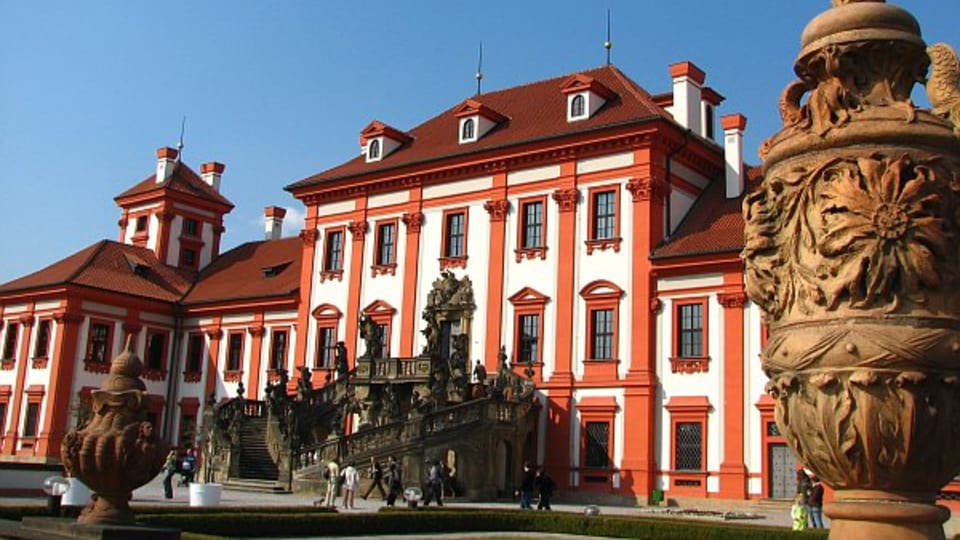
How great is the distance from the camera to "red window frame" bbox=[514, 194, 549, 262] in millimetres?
34906

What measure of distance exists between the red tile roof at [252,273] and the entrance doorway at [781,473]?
2263 cm

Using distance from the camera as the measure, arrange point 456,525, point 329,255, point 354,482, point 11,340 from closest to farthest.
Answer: point 456,525, point 354,482, point 329,255, point 11,340

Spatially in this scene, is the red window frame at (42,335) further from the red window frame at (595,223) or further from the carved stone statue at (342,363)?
the red window frame at (595,223)

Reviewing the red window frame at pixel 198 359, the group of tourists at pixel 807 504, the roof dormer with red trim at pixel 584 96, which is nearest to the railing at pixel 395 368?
the roof dormer with red trim at pixel 584 96

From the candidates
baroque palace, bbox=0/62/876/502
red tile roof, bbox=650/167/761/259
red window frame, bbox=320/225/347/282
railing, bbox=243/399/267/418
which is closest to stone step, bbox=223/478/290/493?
railing, bbox=243/399/267/418

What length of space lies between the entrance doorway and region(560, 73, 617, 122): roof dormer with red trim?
1323 centimetres

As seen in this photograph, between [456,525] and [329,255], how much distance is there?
73.1 ft

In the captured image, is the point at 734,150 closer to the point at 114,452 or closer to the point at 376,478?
the point at 376,478

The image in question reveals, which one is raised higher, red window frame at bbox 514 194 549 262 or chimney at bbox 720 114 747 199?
chimney at bbox 720 114 747 199

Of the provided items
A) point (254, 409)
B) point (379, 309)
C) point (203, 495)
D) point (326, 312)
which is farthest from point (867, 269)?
point (326, 312)

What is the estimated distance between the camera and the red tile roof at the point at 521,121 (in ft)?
114

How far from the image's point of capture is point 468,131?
38469mm

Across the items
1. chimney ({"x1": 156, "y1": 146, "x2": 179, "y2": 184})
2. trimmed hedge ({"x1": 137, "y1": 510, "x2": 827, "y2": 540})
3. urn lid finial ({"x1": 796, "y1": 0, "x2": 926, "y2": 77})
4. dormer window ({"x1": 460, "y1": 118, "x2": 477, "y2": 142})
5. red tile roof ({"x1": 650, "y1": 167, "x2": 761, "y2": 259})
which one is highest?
chimney ({"x1": 156, "y1": 146, "x2": 179, "y2": 184})

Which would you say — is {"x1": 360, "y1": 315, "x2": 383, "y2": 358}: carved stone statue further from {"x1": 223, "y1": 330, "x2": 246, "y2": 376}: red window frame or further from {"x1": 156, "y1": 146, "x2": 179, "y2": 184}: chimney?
{"x1": 156, "y1": 146, "x2": 179, "y2": 184}: chimney
